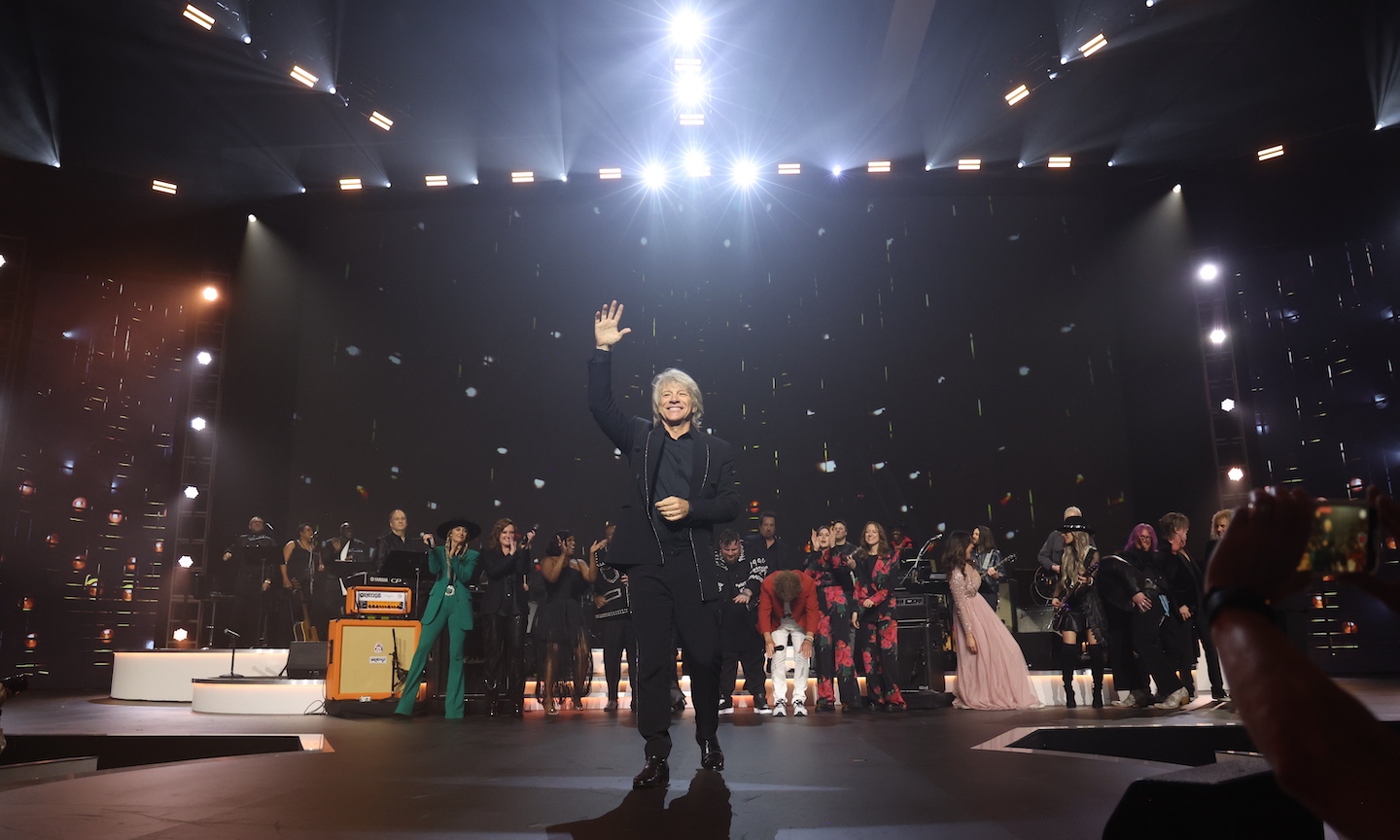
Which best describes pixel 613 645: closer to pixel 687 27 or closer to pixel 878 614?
pixel 878 614

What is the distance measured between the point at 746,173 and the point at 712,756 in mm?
10071

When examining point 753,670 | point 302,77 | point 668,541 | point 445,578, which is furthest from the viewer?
point 302,77

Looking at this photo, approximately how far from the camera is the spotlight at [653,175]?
12.5 metres

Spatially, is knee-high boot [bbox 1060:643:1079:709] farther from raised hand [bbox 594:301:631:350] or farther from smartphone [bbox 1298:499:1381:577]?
smartphone [bbox 1298:499:1381:577]

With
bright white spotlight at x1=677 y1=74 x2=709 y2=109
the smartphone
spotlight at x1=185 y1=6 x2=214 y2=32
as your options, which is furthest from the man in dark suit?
spotlight at x1=185 y1=6 x2=214 y2=32

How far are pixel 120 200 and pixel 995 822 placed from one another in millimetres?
12716

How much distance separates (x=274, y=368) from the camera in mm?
12375

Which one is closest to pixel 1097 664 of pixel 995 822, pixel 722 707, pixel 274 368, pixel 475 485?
pixel 722 707

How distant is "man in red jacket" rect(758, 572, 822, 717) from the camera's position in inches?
309

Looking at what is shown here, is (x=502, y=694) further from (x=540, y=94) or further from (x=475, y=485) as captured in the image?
(x=540, y=94)

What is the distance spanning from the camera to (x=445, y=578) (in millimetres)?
7500

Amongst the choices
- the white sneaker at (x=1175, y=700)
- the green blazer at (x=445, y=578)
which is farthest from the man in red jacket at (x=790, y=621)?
the white sneaker at (x=1175, y=700)

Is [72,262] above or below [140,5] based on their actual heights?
below

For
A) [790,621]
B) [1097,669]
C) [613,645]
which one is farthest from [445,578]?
[1097,669]
